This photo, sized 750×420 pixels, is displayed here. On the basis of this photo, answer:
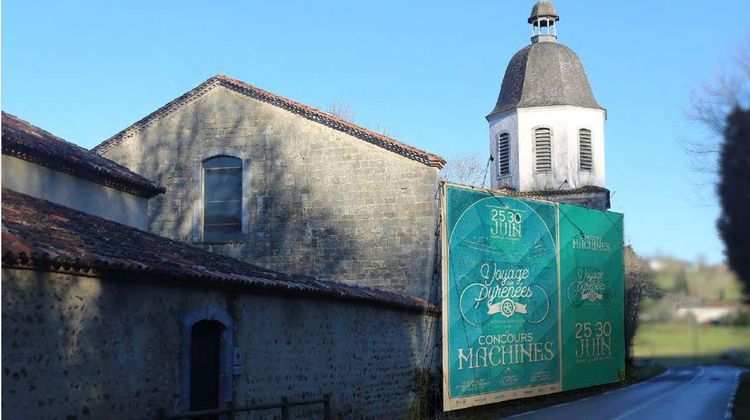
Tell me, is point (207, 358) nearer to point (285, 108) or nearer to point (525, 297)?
point (525, 297)

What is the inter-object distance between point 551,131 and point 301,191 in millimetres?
16868

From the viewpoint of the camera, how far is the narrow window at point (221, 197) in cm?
2339

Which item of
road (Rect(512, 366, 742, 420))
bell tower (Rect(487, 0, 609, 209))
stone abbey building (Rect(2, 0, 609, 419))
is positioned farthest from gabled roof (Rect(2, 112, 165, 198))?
bell tower (Rect(487, 0, 609, 209))

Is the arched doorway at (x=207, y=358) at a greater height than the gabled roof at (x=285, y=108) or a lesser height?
lesser

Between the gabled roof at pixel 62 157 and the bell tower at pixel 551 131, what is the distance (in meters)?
21.0

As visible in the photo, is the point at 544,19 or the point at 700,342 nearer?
the point at 700,342

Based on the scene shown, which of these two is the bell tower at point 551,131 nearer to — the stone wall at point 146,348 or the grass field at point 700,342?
the stone wall at point 146,348

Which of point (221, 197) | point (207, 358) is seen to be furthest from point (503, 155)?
point (207, 358)

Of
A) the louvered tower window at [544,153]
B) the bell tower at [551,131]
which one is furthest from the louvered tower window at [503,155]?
the louvered tower window at [544,153]

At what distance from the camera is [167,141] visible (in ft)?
78.6

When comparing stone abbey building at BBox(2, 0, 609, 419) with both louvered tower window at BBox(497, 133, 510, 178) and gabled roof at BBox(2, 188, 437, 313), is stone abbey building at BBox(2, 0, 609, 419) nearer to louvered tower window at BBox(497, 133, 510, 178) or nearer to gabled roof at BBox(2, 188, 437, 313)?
gabled roof at BBox(2, 188, 437, 313)

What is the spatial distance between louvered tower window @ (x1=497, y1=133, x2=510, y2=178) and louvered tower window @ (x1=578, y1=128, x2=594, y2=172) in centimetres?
307

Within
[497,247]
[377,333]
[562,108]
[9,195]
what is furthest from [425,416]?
[562,108]

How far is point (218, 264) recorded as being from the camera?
13.4m
